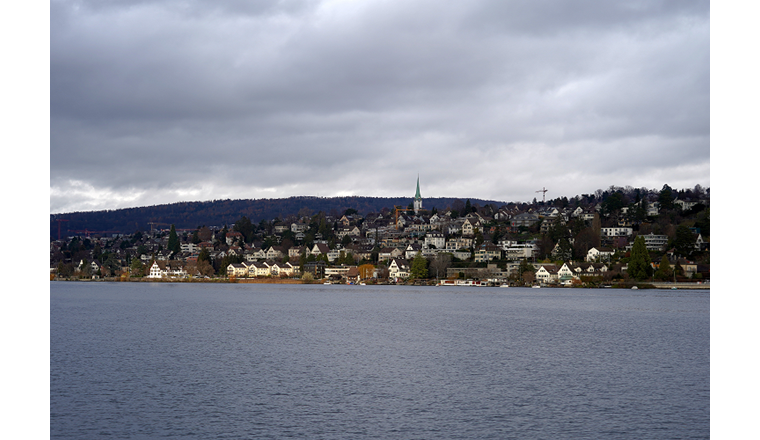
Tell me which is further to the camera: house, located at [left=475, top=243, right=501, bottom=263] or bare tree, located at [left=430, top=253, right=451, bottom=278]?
house, located at [left=475, top=243, right=501, bottom=263]

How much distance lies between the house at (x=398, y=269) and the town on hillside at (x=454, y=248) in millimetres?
160

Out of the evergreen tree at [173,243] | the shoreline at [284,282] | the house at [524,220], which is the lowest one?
the shoreline at [284,282]

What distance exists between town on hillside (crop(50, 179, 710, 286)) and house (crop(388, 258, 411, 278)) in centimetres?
16

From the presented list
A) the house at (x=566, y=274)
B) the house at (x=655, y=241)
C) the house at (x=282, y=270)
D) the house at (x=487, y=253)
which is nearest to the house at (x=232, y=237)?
the house at (x=282, y=270)

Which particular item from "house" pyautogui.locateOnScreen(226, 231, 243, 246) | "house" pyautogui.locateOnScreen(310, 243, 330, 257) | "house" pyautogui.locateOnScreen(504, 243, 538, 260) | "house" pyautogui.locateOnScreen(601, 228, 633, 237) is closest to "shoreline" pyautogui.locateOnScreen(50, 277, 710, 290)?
"house" pyautogui.locateOnScreen(504, 243, 538, 260)

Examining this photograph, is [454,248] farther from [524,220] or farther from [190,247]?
[190,247]

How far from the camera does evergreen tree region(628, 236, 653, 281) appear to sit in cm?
7381

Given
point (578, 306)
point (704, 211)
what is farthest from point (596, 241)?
point (578, 306)

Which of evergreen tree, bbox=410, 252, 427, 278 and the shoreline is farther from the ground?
evergreen tree, bbox=410, 252, 427, 278

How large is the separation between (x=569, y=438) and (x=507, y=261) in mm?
84284

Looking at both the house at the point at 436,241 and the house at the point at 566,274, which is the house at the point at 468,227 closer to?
the house at the point at 436,241

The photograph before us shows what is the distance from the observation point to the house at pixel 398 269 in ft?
314

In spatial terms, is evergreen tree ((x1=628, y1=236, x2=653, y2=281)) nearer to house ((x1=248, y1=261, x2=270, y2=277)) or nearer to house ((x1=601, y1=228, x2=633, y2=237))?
house ((x1=601, y1=228, x2=633, y2=237))

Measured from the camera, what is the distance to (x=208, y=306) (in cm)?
4806
